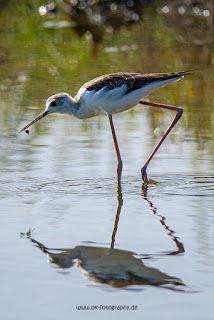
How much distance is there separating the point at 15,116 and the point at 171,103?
87.2 inches

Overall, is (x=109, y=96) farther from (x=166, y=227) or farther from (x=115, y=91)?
(x=166, y=227)

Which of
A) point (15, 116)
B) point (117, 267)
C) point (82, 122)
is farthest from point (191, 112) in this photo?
point (117, 267)

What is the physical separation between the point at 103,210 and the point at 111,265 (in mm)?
1193

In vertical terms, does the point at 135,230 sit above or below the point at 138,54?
below

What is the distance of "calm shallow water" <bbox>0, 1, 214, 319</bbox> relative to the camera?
3866mm

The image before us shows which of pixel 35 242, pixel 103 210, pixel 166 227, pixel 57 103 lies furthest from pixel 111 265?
pixel 57 103

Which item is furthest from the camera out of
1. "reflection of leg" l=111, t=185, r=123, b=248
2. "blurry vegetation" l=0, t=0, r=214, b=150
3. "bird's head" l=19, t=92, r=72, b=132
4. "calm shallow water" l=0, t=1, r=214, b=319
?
"blurry vegetation" l=0, t=0, r=214, b=150

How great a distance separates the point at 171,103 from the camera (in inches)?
368

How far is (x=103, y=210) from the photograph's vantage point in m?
5.50

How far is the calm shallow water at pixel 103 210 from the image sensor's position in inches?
152

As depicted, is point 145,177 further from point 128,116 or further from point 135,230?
point 128,116

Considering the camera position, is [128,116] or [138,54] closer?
[128,116]

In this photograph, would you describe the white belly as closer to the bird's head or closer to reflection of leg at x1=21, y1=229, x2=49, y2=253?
the bird's head

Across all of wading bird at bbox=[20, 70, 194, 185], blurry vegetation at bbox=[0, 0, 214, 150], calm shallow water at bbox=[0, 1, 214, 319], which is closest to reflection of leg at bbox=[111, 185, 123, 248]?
calm shallow water at bbox=[0, 1, 214, 319]
